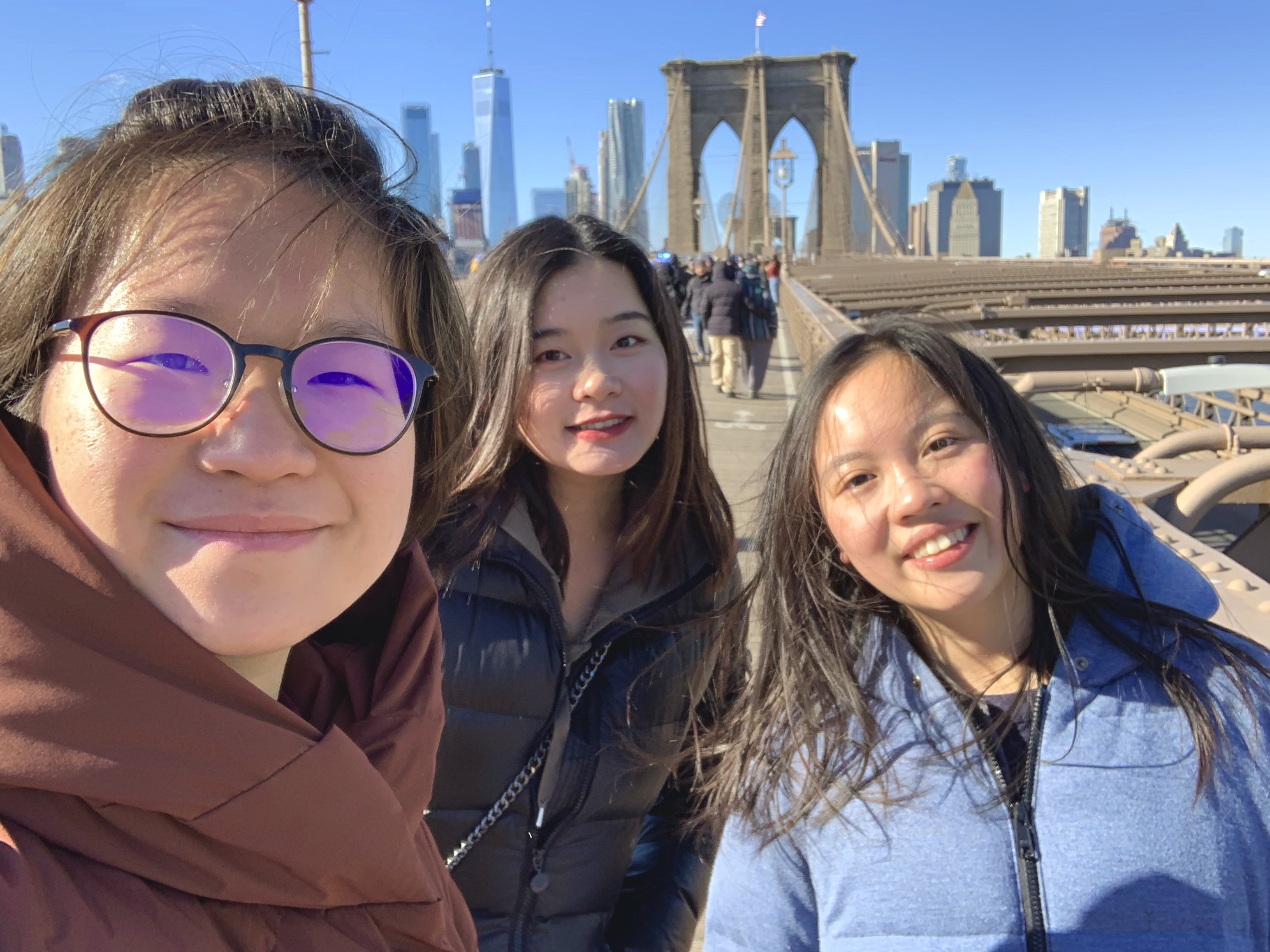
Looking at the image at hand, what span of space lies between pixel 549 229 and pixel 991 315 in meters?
6.35

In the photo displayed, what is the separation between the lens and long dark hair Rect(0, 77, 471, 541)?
70 centimetres

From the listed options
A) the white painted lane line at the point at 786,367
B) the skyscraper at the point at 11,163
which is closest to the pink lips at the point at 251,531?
the skyscraper at the point at 11,163

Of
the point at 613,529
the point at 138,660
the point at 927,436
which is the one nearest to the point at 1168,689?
the point at 927,436

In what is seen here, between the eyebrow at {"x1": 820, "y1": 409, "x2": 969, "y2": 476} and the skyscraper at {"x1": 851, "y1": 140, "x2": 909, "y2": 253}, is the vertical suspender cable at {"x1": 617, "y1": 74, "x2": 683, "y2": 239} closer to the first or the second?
the skyscraper at {"x1": 851, "y1": 140, "x2": 909, "y2": 253}

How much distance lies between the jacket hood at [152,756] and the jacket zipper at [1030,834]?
2.65 feet

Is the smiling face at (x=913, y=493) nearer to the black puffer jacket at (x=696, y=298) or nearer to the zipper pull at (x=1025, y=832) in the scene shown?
the zipper pull at (x=1025, y=832)

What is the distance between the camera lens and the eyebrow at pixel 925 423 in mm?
1295

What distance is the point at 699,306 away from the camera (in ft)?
33.7

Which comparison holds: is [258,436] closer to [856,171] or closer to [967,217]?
[856,171]

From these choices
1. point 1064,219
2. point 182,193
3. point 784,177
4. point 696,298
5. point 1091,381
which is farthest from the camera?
point 1064,219

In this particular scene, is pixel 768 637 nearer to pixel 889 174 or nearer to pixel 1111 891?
pixel 1111 891

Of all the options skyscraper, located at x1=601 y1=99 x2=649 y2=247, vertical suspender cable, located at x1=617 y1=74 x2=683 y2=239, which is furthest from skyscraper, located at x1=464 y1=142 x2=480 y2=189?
vertical suspender cable, located at x1=617 y1=74 x2=683 y2=239

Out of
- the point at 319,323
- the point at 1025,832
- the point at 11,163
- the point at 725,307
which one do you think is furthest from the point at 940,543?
the point at 725,307

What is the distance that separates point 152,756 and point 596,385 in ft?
3.64
